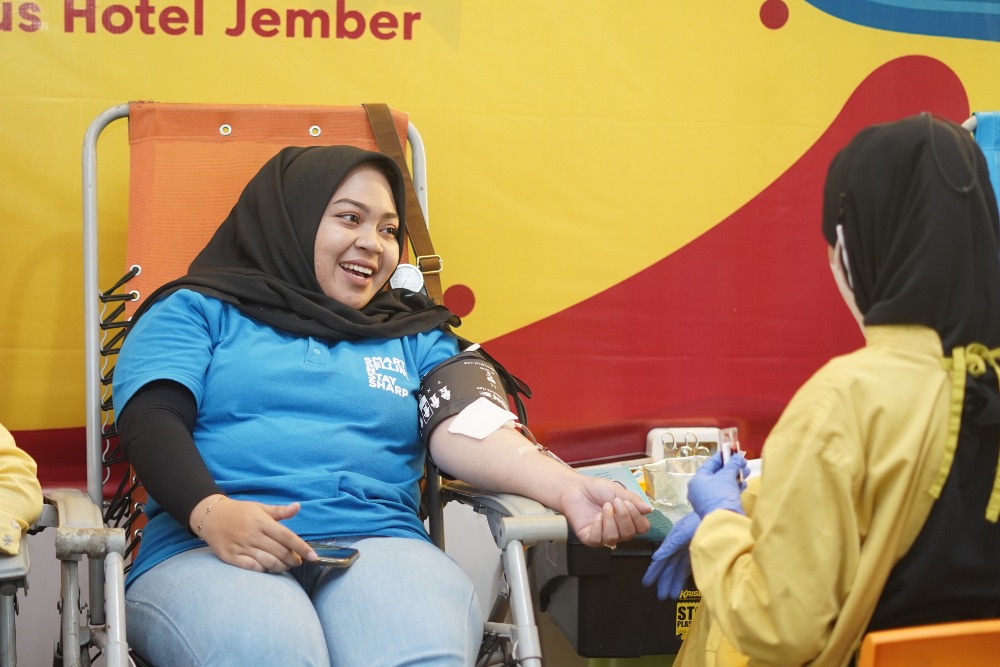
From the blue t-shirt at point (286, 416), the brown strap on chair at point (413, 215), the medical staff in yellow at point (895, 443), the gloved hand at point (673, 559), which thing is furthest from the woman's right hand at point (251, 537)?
the brown strap on chair at point (413, 215)

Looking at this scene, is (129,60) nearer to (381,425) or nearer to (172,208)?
(172,208)

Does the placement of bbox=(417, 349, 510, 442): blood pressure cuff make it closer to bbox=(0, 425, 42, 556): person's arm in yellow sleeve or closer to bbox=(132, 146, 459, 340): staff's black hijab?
bbox=(132, 146, 459, 340): staff's black hijab

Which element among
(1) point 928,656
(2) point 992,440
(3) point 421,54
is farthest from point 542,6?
(1) point 928,656

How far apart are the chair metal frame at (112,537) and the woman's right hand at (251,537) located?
0.43ft

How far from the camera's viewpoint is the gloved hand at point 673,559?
1.46m

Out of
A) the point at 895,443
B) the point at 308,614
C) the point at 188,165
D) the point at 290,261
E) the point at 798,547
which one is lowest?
the point at 308,614

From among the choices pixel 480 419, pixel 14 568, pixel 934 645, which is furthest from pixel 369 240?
pixel 934 645

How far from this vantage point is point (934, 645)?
1085mm

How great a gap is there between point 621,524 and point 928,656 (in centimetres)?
63

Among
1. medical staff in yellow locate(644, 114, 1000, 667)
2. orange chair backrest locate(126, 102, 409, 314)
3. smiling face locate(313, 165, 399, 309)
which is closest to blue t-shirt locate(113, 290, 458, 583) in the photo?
smiling face locate(313, 165, 399, 309)

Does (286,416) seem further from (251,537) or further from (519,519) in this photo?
(519,519)

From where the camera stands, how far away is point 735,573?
123 cm

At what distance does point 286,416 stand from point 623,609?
0.78 metres

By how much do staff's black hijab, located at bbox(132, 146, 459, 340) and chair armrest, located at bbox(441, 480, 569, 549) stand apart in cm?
38
